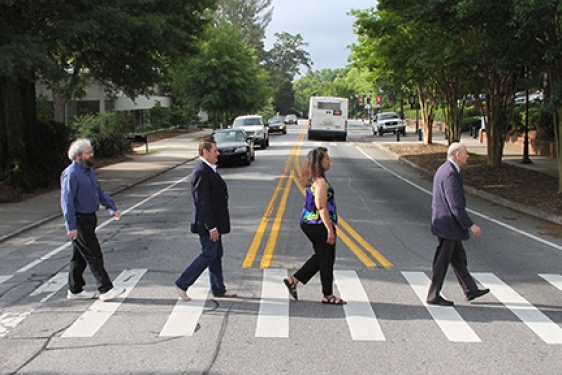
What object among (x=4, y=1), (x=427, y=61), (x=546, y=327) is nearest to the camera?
(x=546, y=327)

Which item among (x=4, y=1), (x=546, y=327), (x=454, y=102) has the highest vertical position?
(x=4, y=1)

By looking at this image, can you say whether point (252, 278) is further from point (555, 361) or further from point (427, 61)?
point (427, 61)

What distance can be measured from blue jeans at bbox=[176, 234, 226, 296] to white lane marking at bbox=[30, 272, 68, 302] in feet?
5.70

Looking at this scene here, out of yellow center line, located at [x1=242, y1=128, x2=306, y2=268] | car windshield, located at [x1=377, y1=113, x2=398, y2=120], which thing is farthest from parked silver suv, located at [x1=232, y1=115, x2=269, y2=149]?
car windshield, located at [x1=377, y1=113, x2=398, y2=120]

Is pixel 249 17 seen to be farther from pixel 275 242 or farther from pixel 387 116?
pixel 275 242

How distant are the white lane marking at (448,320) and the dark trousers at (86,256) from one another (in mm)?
3706

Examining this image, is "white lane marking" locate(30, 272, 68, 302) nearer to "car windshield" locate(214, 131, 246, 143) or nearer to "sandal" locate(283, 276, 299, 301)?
"sandal" locate(283, 276, 299, 301)

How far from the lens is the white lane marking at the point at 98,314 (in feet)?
20.1

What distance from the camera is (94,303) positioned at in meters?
7.10

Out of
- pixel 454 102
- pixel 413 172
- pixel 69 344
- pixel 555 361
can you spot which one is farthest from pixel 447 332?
pixel 454 102

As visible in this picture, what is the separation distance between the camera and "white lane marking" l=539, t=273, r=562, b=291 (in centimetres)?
799

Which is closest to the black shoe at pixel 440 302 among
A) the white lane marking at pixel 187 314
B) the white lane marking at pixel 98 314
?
the white lane marking at pixel 187 314

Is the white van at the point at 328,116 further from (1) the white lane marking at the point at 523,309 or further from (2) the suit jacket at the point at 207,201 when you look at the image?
(2) the suit jacket at the point at 207,201

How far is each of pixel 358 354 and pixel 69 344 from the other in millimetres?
2686
